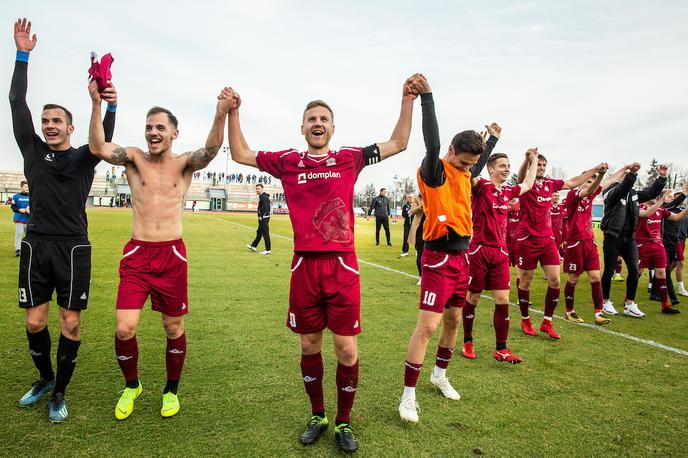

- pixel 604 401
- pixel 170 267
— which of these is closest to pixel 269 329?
pixel 170 267

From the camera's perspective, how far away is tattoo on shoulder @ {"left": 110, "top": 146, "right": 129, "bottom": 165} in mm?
3705

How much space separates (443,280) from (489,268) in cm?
143

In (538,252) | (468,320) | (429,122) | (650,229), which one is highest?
(429,122)

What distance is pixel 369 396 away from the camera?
404 cm

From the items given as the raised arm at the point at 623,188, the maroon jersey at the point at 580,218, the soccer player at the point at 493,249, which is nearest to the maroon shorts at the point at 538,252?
the maroon jersey at the point at 580,218

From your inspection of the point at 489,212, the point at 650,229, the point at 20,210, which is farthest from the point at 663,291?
the point at 20,210

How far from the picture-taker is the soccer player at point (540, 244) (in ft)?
21.1

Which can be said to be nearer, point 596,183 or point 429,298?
point 429,298

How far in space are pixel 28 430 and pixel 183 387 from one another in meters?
1.20

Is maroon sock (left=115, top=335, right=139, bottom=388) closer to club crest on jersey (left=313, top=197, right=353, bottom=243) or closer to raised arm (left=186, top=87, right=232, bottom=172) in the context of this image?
raised arm (left=186, top=87, right=232, bottom=172)

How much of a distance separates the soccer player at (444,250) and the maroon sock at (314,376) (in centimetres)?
75

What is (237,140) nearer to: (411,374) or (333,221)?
(333,221)

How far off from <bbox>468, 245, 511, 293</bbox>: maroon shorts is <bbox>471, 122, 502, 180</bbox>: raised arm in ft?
3.16

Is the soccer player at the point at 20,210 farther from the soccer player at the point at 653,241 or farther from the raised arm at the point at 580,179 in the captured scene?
the soccer player at the point at 653,241
